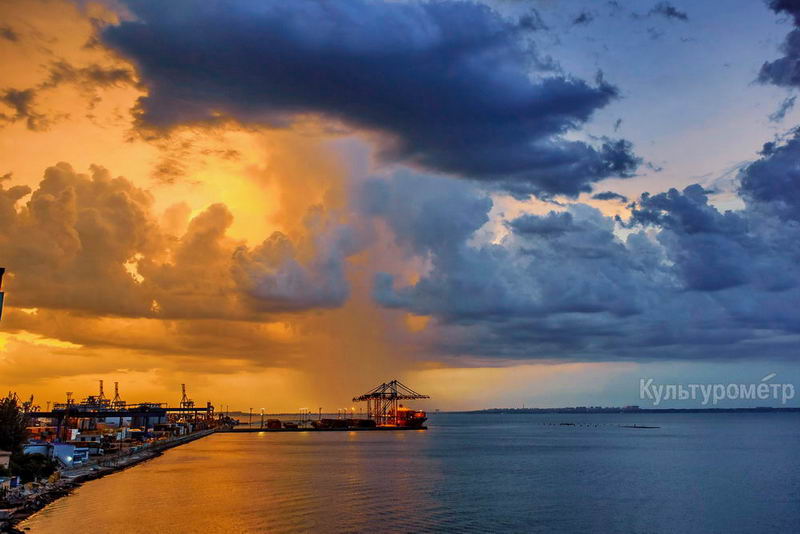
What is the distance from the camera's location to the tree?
8644 cm

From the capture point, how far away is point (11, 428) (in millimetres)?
87188

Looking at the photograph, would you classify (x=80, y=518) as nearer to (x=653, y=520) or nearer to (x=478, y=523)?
(x=478, y=523)

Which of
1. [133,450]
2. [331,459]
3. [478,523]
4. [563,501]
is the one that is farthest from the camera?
[133,450]

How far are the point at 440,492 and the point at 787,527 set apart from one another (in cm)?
3890

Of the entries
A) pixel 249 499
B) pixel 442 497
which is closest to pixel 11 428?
pixel 249 499

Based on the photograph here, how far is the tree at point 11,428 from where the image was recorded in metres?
86.4

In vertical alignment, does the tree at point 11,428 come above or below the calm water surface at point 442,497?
above

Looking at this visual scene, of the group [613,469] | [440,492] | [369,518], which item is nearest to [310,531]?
[369,518]

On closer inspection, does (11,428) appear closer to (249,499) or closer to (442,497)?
(249,499)

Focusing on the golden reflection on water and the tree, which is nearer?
the golden reflection on water

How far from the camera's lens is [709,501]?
264 ft

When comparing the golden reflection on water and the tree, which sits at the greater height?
the tree

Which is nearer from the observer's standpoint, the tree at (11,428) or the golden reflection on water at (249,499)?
the golden reflection on water at (249,499)

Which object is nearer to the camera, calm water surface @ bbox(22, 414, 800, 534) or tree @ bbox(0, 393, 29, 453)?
calm water surface @ bbox(22, 414, 800, 534)
